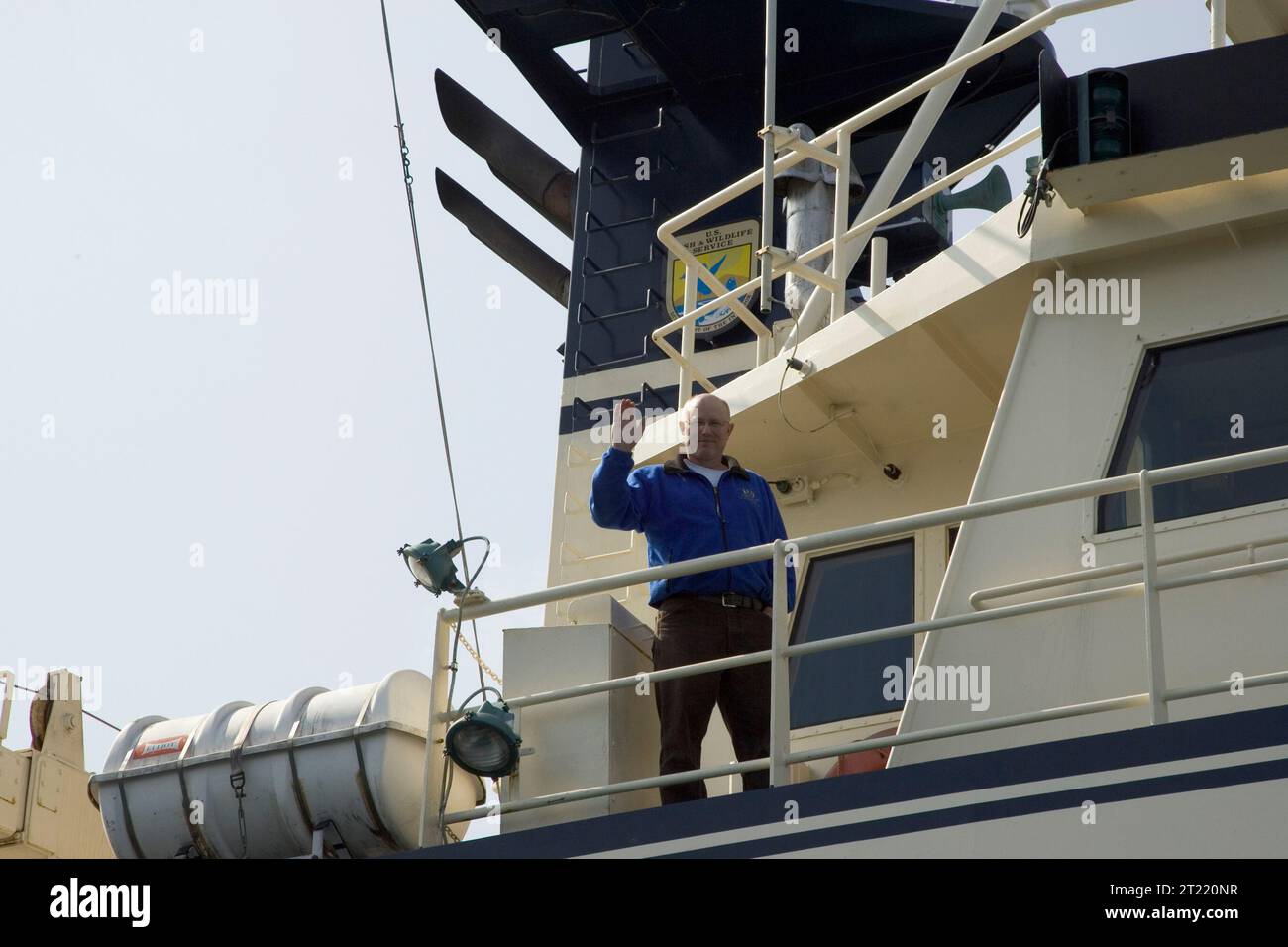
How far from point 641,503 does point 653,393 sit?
20.0ft

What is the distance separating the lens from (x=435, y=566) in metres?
7.64

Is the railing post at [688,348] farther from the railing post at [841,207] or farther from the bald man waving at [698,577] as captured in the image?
the bald man waving at [698,577]

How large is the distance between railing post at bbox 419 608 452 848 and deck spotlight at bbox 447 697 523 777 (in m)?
0.09

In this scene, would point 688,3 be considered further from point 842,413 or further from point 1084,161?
point 1084,161

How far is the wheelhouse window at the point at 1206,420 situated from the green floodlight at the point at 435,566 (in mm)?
2507

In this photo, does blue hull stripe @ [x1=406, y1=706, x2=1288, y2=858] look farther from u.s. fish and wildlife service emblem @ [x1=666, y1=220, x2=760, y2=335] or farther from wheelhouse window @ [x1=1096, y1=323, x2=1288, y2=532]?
u.s. fish and wildlife service emblem @ [x1=666, y1=220, x2=760, y2=335]

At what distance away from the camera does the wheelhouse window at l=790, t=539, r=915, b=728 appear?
8.78 metres

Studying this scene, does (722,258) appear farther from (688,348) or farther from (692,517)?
(692,517)

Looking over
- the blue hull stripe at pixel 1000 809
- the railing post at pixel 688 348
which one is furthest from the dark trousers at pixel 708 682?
the railing post at pixel 688 348

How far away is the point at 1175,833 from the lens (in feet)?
20.1

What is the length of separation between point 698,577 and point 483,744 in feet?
3.61

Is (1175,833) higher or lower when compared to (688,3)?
lower
